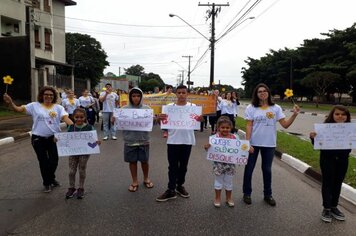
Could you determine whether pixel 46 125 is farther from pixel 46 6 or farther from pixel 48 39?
pixel 46 6

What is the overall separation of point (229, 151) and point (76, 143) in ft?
7.81

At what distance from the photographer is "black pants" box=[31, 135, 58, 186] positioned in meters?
6.21

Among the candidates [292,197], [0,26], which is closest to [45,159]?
[292,197]

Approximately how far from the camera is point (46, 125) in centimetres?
617

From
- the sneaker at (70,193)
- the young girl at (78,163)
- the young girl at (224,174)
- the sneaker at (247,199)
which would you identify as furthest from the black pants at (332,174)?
the sneaker at (70,193)

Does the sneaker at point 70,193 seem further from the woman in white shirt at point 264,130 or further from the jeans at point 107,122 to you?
the jeans at point 107,122

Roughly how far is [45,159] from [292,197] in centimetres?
409

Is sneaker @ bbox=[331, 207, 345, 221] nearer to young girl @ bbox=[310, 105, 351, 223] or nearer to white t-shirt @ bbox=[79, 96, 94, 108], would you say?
young girl @ bbox=[310, 105, 351, 223]

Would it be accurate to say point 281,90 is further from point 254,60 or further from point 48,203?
point 48,203

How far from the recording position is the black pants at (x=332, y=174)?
5133 mm

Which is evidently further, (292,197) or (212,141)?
(292,197)

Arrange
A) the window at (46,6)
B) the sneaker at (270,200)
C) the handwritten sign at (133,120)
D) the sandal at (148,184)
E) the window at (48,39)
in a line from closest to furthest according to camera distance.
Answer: the sneaker at (270,200), the handwritten sign at (133,120), the sandal at (148,184), the window at (46,6), the window at (48,39)

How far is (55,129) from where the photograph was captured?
Result: 626cm

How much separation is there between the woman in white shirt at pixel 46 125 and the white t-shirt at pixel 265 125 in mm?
2901
